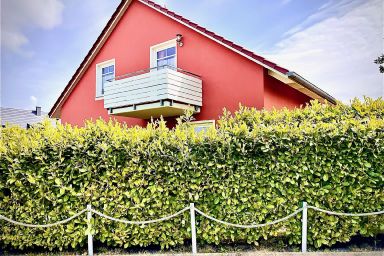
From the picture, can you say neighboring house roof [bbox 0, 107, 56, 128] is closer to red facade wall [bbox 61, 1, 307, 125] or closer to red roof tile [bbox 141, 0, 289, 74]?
red facade wall [bbox 61, 1, 307, 125]

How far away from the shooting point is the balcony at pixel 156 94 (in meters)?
9.30

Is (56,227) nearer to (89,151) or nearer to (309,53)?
(89,151)

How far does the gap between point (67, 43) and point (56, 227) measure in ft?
17.8

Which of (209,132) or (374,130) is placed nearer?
(374,130)

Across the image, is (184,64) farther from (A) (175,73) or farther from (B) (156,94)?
(B) (156,94)

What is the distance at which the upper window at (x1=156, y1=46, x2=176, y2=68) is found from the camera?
11.1m

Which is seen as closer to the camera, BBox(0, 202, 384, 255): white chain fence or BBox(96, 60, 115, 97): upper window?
BBox(0, 202, 384, 255): white chain fence

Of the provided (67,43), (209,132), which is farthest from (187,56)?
(209,132)

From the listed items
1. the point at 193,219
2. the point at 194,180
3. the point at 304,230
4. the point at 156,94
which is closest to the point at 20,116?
the point at 156,94

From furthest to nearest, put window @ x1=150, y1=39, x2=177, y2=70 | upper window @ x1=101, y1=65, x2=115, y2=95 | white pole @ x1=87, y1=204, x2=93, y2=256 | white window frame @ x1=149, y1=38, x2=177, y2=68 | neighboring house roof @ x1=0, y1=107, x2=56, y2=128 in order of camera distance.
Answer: neighboring house roof @ x1=0, y1=107, x2=56, y2=128 → upper window @ x1=101, y1=65, x2=115, y2=95 → white window frame @ x1=149, y1=38, x2=177, y2=68 → window @ x1=150, y1=39, x2=177, y2=70 → white pole @ x1=87, y1=204, x2=93, y2=256

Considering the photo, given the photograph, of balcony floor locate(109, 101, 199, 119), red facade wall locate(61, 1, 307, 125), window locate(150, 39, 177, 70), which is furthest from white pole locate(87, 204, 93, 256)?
window locate(150, 39, 177, 70)

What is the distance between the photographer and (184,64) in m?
10.7

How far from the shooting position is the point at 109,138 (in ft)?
17.4

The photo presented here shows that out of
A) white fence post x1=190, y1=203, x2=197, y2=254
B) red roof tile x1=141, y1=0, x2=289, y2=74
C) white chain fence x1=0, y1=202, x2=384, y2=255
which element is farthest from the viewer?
red roof tile x1=141, y1=0, x2=289, y2=74
